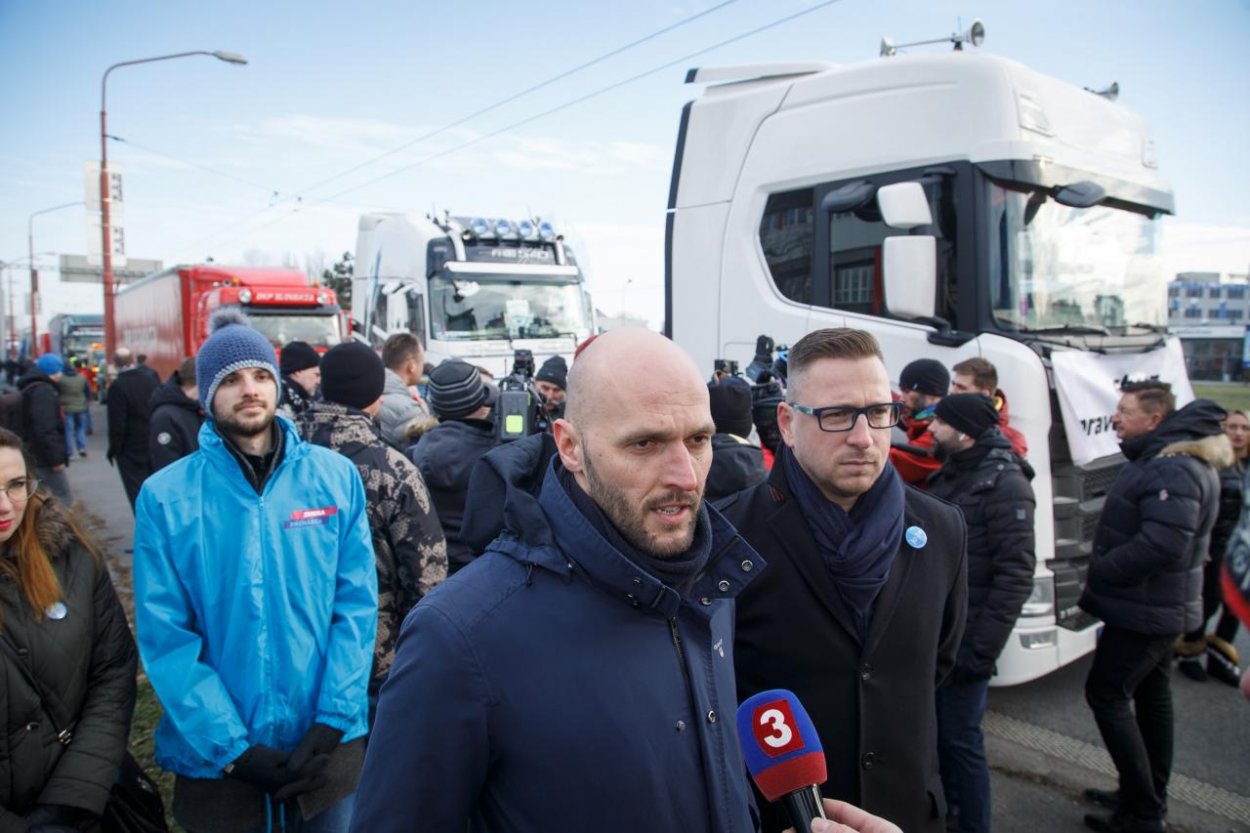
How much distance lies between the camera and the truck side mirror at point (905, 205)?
15.5 feet

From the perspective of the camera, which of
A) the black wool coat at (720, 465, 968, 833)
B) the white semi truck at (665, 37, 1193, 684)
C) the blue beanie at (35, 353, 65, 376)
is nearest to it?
the black wool coat at (720, 465, 968, 833)

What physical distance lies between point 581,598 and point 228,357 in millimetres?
1926

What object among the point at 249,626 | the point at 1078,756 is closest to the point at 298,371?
the point at 249,626

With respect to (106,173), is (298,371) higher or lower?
lower

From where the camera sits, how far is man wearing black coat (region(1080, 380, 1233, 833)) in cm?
373

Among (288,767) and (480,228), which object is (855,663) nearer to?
(288,767)

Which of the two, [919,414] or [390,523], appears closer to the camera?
[390,523]

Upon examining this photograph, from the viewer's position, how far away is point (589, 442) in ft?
5.50

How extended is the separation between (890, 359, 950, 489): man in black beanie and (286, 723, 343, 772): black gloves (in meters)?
3.25

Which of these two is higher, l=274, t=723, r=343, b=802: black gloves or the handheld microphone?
the handheld microphone

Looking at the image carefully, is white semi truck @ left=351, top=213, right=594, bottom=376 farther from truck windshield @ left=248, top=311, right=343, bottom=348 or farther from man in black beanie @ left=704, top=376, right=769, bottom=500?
man in black beanie @ left=704, top=376, right=769, bottom=500

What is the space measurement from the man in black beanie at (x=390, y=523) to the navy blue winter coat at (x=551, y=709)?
1.66 metres

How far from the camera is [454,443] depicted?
3820 millimetres

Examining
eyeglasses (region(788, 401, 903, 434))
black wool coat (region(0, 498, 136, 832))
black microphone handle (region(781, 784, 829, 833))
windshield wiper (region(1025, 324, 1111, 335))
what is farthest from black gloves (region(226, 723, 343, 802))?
windshield wiper (region(1025, 324, 1111, 335))
